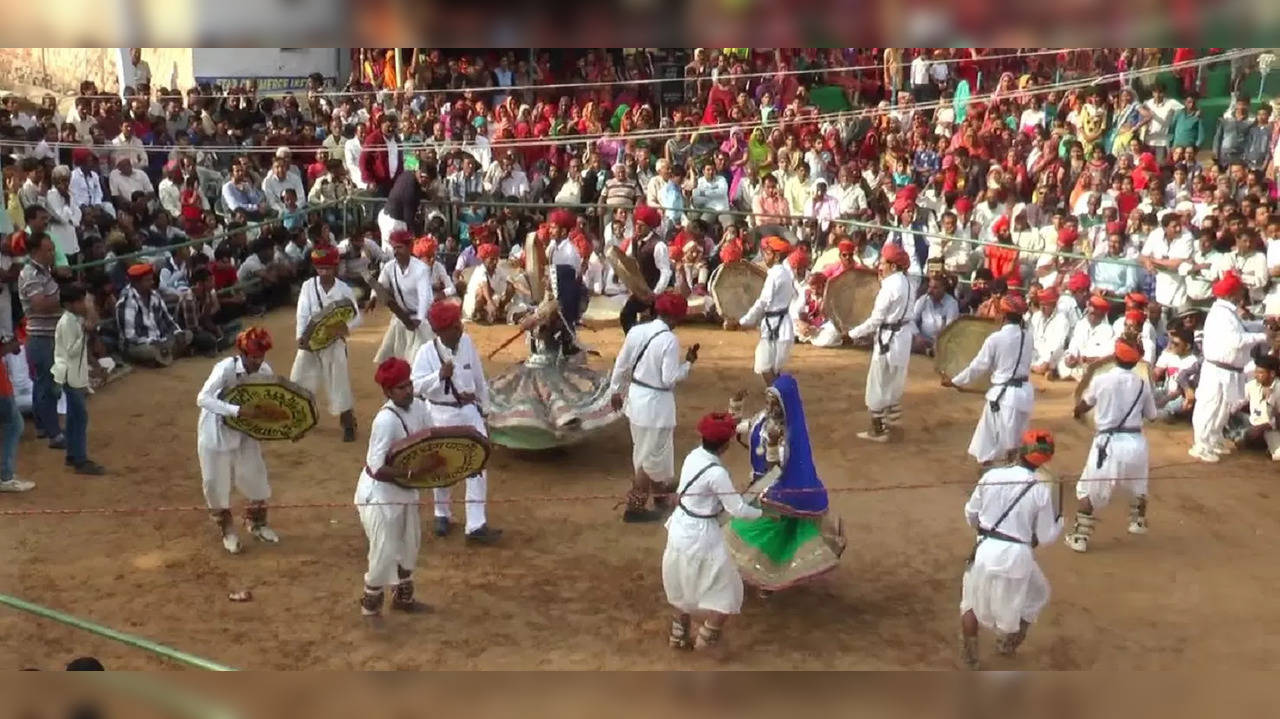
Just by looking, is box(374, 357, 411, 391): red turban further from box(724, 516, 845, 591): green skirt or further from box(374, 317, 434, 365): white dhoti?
box(374, 317, 434, 365): white dhoti

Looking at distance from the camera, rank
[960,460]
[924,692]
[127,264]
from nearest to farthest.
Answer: [924,692] → [960,460] → [127,264]

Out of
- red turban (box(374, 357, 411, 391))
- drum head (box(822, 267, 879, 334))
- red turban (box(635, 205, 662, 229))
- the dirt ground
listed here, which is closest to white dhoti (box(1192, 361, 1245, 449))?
the dirt ground

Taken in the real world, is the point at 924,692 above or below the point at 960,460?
above

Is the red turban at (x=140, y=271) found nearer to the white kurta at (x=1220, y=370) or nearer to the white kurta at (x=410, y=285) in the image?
the white kurta at (x=410, y=285)

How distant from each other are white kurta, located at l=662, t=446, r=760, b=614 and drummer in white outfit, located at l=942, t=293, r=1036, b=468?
3340mm

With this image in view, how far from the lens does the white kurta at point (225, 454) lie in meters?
8.26

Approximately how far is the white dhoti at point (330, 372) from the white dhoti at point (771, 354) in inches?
135

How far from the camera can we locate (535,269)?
46.5 feet

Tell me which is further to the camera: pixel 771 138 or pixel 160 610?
pixel 771 138

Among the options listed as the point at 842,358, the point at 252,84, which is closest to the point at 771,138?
the point at 842,358

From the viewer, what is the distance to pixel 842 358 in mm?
13297

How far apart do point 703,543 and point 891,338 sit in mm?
4257

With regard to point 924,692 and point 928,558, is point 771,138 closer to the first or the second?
point 928,558

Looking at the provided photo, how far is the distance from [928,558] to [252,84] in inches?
548
